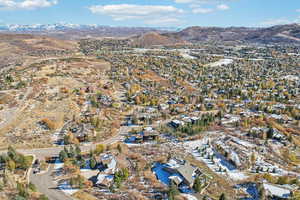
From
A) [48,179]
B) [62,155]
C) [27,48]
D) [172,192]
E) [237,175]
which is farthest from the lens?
[27,48]

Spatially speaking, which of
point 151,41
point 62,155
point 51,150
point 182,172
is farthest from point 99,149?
point 151,41

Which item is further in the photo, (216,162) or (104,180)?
(216,162)

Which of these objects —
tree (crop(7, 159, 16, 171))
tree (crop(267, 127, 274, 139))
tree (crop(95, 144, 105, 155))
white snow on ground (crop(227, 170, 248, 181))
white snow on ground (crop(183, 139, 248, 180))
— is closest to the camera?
tree (crop(7, 159, 16, 171))

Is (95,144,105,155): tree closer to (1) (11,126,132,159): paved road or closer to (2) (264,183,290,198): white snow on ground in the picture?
(1) (11,126,132,159): paved road

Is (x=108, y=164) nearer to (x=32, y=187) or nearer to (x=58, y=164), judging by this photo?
(x=58, y=164)

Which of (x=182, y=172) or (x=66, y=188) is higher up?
(x=182, y=172)

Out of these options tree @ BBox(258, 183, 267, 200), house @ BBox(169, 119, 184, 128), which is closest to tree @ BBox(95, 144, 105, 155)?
house @ BBox(169, 119, 184, 128)

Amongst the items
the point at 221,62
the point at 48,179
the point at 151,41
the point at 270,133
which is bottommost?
the point at 48,179

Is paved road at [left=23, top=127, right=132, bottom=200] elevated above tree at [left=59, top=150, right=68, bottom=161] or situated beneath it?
situated beneath
